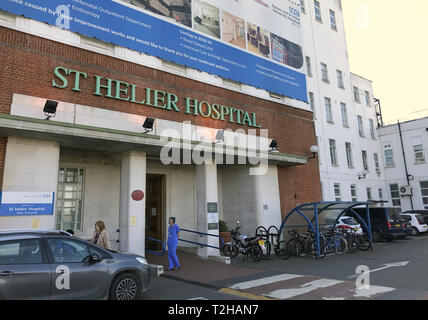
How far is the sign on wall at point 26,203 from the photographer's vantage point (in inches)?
375

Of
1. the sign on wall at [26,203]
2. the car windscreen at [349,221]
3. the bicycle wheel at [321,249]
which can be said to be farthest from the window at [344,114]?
the sign on wall at [26,203]

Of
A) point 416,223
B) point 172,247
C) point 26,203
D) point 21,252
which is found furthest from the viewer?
point 416,223

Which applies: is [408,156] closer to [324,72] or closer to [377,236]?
[324,72]

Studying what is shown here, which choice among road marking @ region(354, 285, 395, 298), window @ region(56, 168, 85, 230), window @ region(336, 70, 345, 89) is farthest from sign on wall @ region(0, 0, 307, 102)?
road marking @ region(354, 285, 395, 298)

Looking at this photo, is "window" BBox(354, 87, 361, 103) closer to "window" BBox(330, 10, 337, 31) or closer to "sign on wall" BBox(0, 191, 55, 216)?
"window" BBox(330, 10, 337, 31)

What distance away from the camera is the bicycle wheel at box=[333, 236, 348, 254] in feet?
46.9

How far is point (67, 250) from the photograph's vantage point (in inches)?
250

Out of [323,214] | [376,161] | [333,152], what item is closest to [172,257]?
[323,214]

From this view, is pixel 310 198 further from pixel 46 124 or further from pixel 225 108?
pixel 46 124

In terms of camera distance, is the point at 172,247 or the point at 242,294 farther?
the point at 172,247

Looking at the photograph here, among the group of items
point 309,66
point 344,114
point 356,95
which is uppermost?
point 309,66

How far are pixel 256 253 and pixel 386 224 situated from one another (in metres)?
10.7

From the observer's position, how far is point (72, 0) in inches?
464

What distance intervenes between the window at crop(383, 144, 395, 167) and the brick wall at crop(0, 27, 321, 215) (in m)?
17.4
